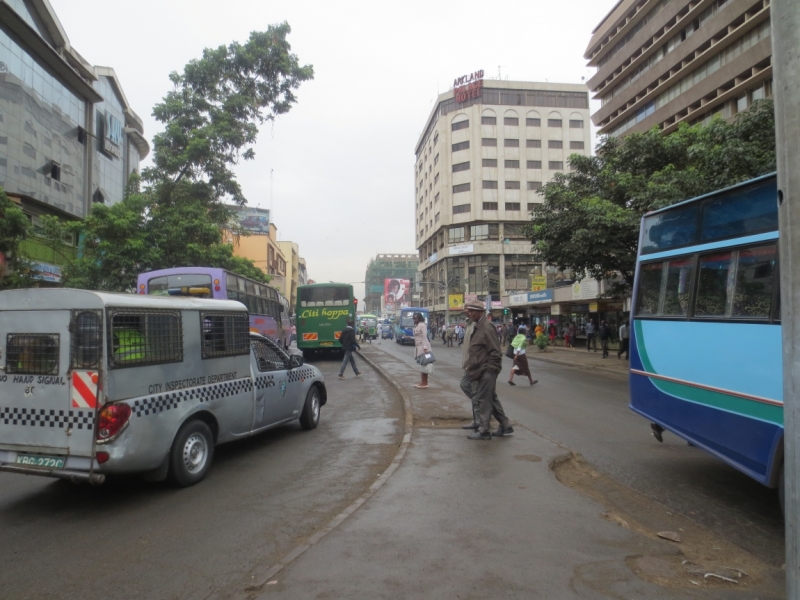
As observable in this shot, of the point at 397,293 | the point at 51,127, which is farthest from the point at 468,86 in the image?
the point at 51,127

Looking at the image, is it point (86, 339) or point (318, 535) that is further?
point (86, 339)

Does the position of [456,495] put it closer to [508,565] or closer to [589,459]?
[508,565]

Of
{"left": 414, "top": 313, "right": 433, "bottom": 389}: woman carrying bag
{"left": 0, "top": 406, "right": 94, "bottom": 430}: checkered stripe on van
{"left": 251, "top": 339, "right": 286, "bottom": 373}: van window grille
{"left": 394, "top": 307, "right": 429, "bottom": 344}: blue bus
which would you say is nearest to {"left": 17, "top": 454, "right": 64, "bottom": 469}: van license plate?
{"left": 0, "top": 406, "right": 94, "bottom": 430}: checkered stripe on van

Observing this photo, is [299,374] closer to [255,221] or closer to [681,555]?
[681,555]

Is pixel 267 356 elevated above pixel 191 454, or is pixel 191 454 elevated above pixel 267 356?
pixel 267 356

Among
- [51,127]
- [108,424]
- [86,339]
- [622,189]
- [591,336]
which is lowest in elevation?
[591,336]

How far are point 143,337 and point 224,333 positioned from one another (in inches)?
51.9

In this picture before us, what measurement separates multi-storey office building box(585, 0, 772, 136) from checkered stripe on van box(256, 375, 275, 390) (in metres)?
27.9

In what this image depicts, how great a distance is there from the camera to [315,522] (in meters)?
4.57

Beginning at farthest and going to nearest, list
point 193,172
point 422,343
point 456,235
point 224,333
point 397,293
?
1. point 397,293
2. point 456,235
3. point 193,172
4. point 422,343
5. point 224,333

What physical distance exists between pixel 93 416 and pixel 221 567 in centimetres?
200

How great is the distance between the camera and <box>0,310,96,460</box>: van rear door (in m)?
4.88

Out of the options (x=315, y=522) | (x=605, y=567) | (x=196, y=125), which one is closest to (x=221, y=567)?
(x=315, y=522)

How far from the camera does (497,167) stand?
6438 cm
